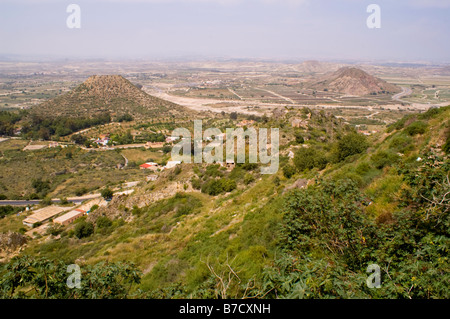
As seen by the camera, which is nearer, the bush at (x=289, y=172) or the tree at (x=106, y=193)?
the bush at (x=289, y=172)

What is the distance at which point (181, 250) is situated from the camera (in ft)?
35.2

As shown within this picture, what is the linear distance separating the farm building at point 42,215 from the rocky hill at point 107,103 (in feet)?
189

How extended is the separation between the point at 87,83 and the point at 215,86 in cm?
8208

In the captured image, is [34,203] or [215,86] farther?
[215,86]

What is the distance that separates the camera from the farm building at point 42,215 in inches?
998

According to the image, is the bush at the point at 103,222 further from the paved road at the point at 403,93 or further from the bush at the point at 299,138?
the paved road at the point at 403,93

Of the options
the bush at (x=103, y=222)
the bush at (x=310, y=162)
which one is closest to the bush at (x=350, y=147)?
the bush at (x=310, y=162)

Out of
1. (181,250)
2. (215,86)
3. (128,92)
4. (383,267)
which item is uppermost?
(215,86)

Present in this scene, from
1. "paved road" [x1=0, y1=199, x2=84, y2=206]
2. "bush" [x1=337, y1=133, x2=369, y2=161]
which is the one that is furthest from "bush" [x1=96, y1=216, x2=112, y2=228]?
"bush" [x1=337, y1=133, x2=369, y2=161]

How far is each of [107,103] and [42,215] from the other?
69.3m

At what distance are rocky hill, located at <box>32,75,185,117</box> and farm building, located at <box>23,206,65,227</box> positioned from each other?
5773 centimetres

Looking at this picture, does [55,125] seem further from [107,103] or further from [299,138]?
[299,138]
